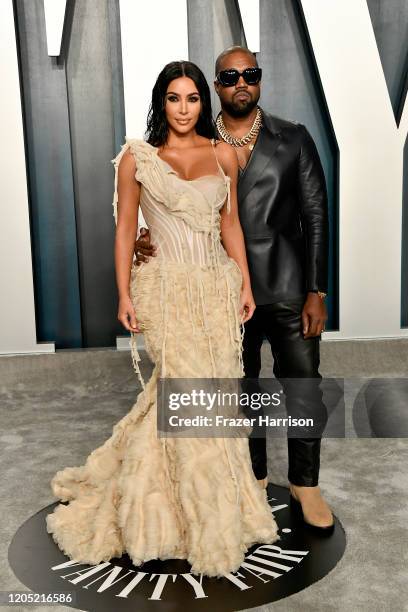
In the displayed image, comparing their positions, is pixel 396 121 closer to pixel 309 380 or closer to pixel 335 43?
pixel 335 43

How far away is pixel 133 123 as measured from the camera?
15.3 ft

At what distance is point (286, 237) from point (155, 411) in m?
0.85

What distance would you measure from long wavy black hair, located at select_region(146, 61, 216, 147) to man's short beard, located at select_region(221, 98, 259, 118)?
161mm

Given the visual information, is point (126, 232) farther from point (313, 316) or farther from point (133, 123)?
point (133, 123)

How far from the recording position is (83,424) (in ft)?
13.4

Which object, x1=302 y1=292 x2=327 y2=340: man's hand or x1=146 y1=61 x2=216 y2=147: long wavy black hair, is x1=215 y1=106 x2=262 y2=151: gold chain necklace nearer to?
x1=146 y1=61 x2=216 y2=147: long wavy black hair

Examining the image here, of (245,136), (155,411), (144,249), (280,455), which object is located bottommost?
(280,455)

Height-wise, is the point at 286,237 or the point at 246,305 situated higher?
the point at 286,237

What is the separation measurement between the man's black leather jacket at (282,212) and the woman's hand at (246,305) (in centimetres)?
10

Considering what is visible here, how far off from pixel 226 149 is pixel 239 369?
0.81 m

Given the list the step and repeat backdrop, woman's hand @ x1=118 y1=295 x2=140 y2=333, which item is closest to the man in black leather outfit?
woman's hand @ x1=118 y1=295 x2=140 y2=333

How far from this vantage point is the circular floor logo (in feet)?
7.38

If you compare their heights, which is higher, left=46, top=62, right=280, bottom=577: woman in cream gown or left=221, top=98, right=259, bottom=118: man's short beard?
left=221, top=98, right=259, bottom=118: man's short beard

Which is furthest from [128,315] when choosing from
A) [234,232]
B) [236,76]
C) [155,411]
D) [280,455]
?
[280,455]
